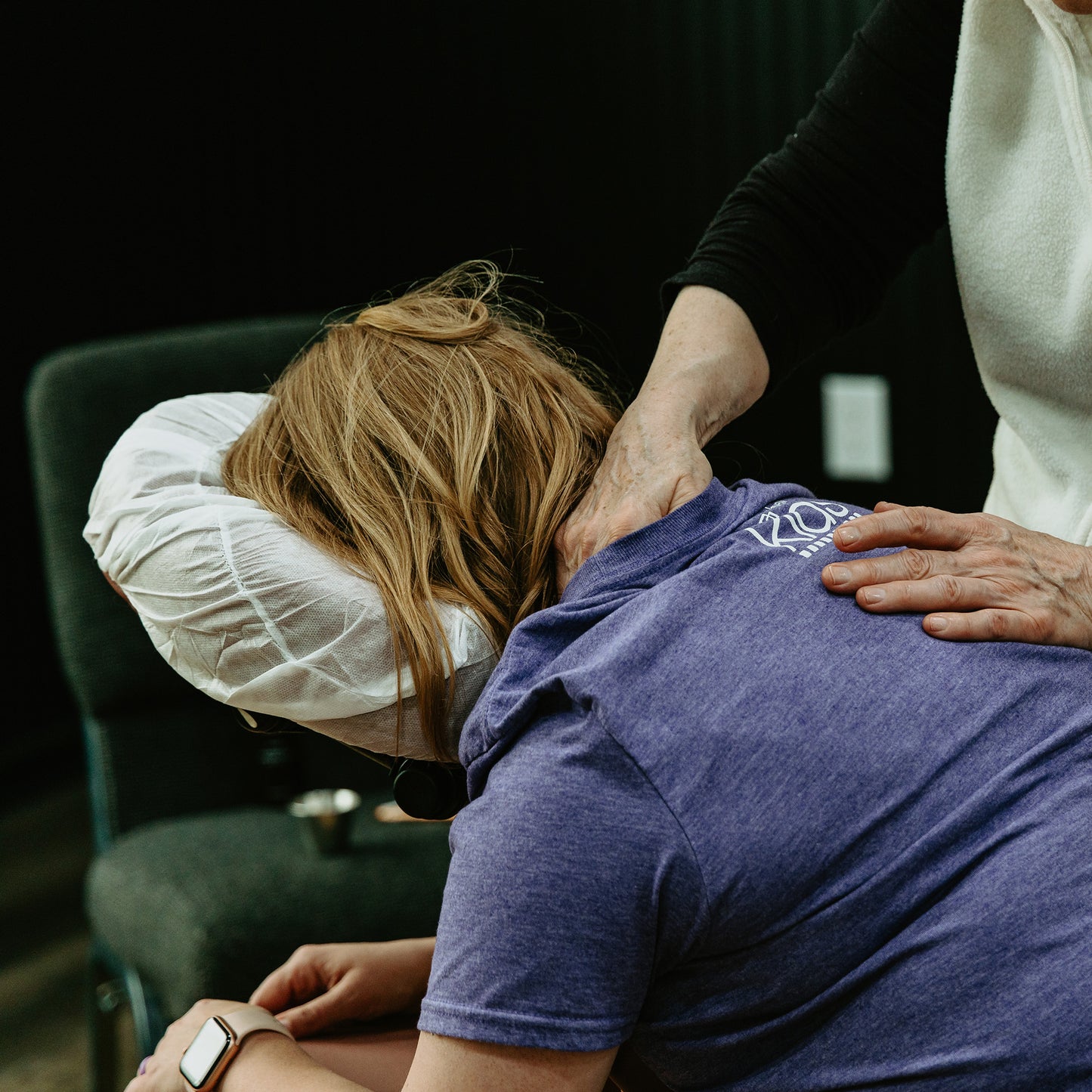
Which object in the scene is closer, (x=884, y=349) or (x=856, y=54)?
(x=856, y=54)

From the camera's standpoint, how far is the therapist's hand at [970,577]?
2.57 feet

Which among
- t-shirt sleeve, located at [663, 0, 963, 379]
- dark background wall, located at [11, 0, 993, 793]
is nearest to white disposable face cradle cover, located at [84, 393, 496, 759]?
t-shirt sleeve, located at [663, 0, 963, 379]

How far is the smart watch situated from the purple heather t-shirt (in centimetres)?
31

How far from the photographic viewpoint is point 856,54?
4.10 ft

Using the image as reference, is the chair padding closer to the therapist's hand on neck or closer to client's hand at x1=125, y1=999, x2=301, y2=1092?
client's hand at x1=125, y1=999, x2=301, y2=1092

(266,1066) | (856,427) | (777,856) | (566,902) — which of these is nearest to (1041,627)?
(777,856)

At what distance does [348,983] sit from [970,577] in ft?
2.08

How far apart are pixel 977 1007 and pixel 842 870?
104mm

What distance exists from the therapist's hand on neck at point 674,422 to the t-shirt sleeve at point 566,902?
7.9 inches

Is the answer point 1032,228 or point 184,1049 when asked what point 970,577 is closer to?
point 1032,228

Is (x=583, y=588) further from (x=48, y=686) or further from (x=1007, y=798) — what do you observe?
(x=48, y=686)

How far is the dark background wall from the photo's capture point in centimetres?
292

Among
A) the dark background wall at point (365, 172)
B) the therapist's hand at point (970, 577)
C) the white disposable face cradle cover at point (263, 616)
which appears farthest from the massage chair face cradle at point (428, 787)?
the dark background wall at point (365, 172)

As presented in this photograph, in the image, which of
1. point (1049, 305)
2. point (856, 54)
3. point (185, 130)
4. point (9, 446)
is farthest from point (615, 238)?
point (1049, 305)
